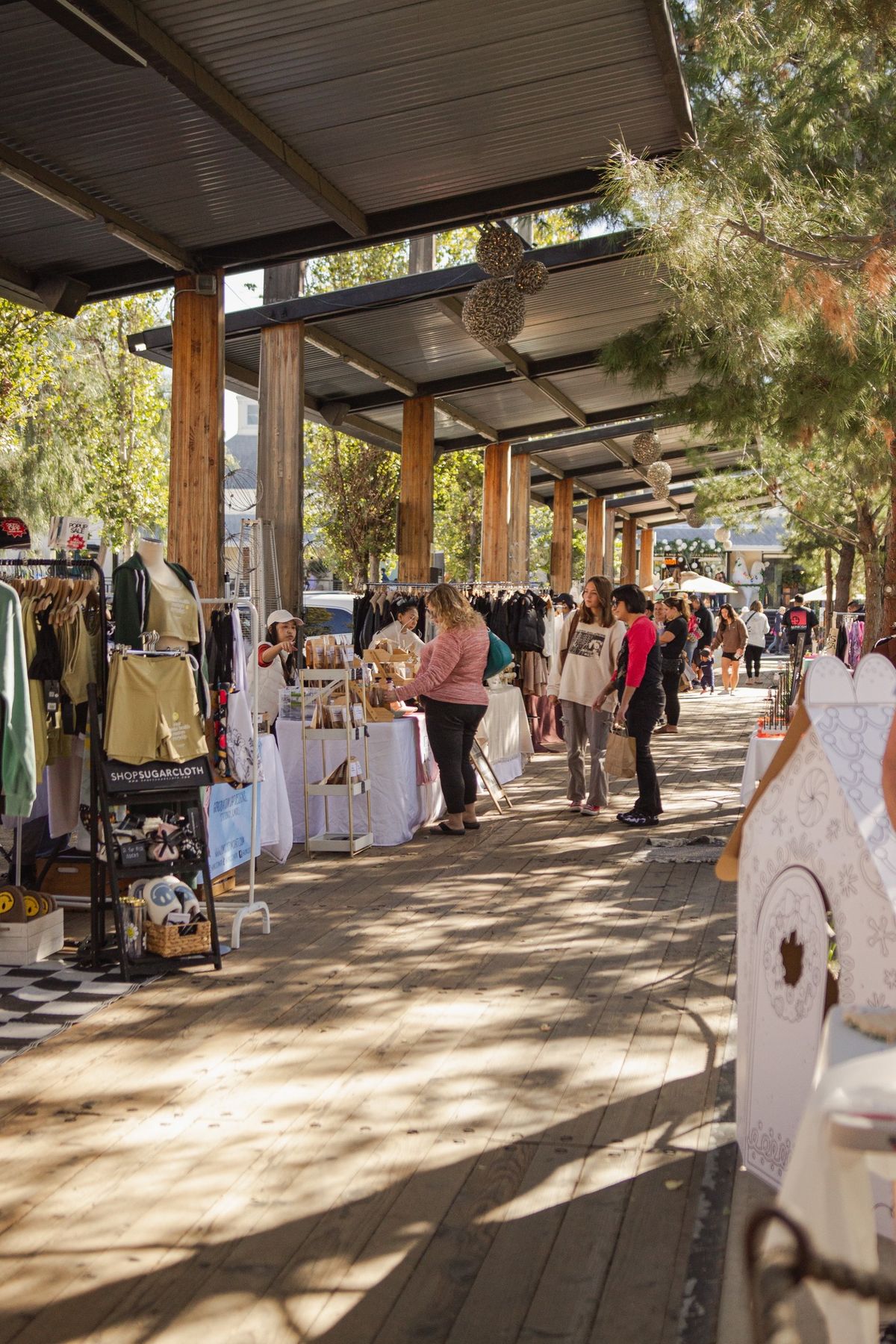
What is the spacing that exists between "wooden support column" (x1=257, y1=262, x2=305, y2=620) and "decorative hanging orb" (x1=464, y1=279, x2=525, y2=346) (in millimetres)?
1346

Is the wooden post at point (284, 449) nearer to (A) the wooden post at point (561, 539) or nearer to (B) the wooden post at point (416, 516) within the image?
(B) the wooden post at point (416, 516)

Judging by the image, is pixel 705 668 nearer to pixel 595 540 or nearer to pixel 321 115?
pixel 595 540

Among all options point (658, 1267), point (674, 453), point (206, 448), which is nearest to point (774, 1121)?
point (658, 1267)

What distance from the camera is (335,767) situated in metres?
7.67

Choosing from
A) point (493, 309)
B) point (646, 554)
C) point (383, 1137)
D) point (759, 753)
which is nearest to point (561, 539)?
point (493, 309)

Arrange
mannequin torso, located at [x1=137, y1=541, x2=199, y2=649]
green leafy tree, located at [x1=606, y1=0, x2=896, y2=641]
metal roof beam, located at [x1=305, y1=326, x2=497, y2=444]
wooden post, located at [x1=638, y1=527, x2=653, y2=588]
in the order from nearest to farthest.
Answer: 1. green leafy tree, located at [x1=606, y1=0, x2=896, y2=641]
2. mannequin torso, located at [x1=137, y1=541, x2=199, y2=649]
3. metal roof beam, located at [x1=305, y1=326, x2=497, y2=444]
4. wooden post, located at [x1=638, y1=527, x2=653, y2=588]

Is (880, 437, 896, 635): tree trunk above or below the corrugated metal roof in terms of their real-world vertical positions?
below

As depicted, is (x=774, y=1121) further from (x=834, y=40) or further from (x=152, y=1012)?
(x=834, y=40)

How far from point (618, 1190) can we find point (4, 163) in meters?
4.90

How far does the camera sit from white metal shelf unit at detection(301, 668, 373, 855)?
732 centimetres

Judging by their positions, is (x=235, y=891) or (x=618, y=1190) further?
(x=235, y=891)

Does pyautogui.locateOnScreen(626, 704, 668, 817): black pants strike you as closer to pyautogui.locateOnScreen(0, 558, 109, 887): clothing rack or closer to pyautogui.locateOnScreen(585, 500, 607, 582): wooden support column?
pyautogui.locateOnScreen(0, 558, 109, 887): clothing rack

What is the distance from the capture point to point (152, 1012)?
459cm

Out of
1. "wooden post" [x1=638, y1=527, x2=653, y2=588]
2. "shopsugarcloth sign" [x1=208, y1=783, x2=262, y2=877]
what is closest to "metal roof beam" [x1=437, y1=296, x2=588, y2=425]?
"shopsugarcloth sign" [x1=208, y1=783, x2=262, y2=877]
